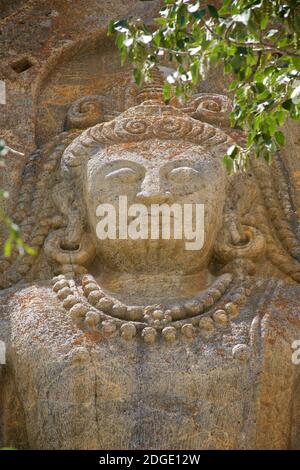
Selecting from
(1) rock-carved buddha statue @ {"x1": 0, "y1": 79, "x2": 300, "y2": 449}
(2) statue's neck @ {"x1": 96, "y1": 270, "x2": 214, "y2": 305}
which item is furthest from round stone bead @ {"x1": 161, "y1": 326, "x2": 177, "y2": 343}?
(2) statue's neck @ {"x1": 96, "y1": 270, "x2": 214, "y2": 305}

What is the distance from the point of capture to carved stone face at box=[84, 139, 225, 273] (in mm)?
7508

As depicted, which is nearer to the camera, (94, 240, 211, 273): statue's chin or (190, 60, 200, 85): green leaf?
(190, 60, 200, 85): green leaf

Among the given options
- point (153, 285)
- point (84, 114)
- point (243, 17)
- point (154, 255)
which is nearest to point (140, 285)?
point (153, 285)

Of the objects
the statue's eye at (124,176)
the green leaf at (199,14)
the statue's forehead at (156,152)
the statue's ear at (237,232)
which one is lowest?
the statue's ear at (237,232)

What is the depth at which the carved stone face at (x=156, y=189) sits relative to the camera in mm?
7508

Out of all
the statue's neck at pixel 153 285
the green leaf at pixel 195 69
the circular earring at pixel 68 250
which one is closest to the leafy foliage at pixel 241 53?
the green leaf at pixel 195 69

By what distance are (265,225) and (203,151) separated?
575 mm

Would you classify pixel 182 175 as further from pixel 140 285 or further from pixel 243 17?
pixel 243 17

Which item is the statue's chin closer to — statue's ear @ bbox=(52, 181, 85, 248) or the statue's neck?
the statue's neck

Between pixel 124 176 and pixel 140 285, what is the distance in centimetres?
64

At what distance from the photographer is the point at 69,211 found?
7910 mm

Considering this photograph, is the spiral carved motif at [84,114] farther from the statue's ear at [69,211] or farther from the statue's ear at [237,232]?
the statue's ear at [237,232]

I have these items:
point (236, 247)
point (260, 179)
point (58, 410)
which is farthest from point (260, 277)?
point (58, 410)

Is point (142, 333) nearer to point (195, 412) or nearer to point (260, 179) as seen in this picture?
point (195, 412)
